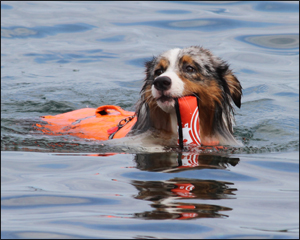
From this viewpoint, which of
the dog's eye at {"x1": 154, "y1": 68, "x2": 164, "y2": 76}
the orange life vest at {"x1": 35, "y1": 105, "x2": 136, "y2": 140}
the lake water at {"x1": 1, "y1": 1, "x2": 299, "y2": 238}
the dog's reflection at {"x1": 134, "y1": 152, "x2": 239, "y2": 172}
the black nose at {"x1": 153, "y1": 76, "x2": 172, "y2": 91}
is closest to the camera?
the lake water at {"x1": 1, "y1": 1, "x2": 299, "y2": 238}

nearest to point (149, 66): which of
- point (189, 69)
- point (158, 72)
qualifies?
point (158, 72)

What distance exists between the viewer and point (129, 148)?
20.0 ft

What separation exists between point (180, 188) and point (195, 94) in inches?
74.8

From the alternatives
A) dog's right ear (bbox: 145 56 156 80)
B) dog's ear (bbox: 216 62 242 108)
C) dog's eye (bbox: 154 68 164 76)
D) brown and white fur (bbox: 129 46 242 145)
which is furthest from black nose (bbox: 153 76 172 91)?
dog's ear (bbox: 216 62 242 108)

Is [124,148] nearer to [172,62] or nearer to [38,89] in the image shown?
[172,62]

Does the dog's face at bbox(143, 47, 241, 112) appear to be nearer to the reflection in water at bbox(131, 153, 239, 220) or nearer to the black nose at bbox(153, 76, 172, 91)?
the black nose at bbox(153, 76, 172, 91)

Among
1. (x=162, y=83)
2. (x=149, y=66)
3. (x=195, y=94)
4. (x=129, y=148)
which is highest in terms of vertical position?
(x=149, y=66)

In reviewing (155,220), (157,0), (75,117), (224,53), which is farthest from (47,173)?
(157,0)

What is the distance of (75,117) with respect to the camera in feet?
25.6

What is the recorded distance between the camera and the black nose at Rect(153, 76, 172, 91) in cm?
568

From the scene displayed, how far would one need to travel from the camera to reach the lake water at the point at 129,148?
3.72m

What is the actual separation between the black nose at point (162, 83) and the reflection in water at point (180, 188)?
75 centimetres

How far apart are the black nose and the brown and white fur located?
0.13m

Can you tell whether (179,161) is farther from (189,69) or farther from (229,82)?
(229,82)
